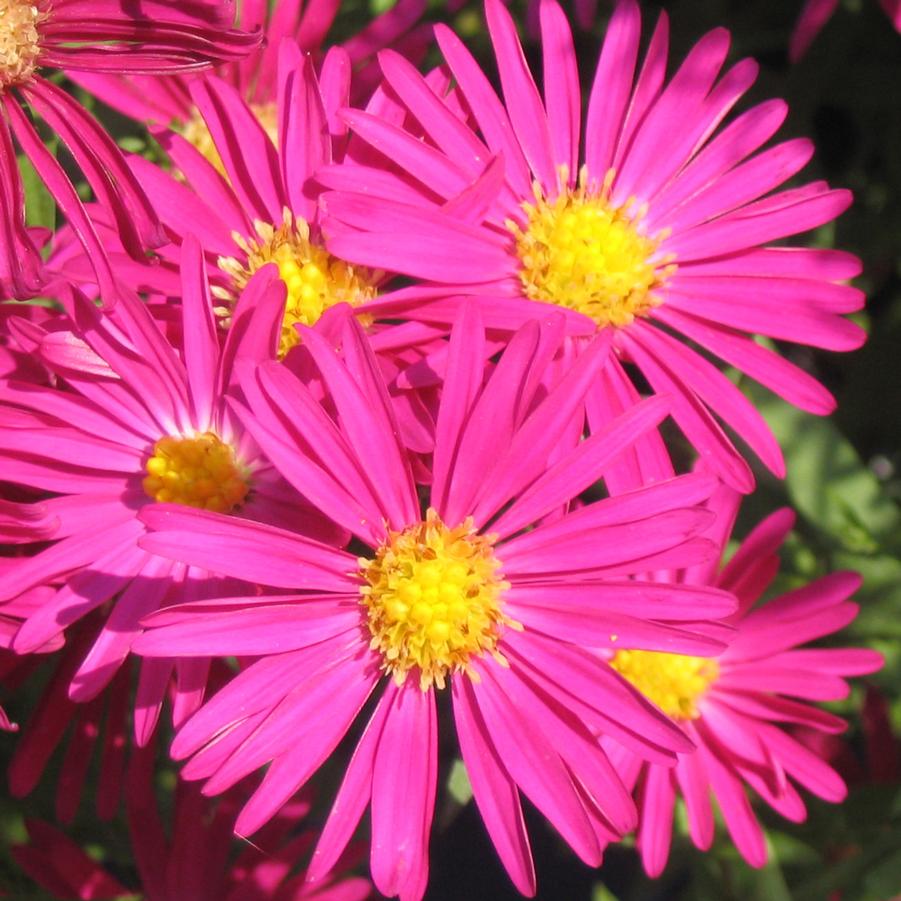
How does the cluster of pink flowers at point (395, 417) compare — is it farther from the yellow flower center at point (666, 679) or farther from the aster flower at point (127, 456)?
the yellow flower center at point (666, 679)

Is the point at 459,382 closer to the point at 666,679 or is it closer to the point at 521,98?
the point at 521,98

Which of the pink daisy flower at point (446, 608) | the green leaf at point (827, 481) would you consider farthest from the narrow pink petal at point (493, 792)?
the green leaf at point (827, 481)

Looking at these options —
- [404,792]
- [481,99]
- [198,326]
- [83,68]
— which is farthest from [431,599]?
[83,68]

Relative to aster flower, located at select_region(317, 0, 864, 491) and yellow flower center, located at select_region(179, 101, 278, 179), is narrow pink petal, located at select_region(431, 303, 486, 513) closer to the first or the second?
aster flower, located at select_region(317, 0, 864, 491)

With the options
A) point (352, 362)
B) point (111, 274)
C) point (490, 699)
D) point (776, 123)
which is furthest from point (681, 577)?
point (111, 274)

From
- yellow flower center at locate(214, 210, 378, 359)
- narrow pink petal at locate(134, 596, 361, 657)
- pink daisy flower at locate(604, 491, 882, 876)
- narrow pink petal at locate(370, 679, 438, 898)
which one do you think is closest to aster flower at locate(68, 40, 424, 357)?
yellow flower center at locate(214, 210, 378, 359)

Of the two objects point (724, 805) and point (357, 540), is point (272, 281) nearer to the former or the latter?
point (357, 540)
